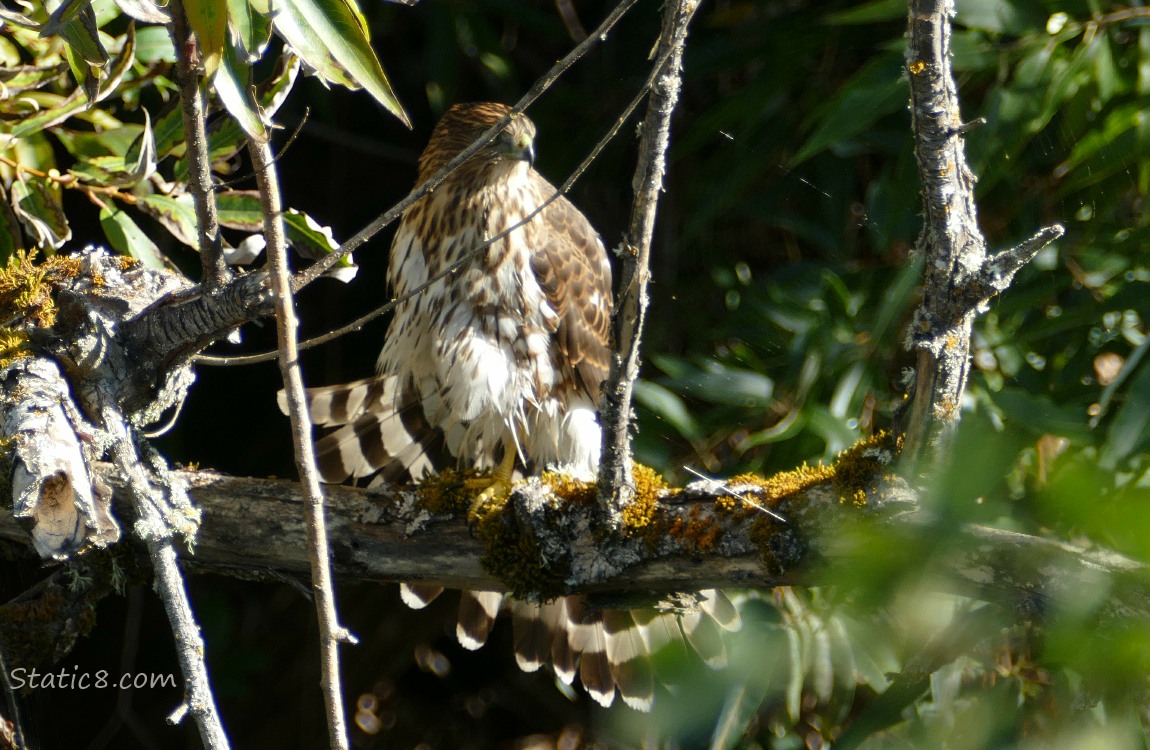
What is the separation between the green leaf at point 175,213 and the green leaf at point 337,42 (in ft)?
3.36

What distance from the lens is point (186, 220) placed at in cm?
253

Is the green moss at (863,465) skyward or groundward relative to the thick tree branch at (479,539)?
skyward

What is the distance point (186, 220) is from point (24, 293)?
41 centimetres

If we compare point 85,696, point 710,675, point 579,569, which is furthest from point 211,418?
point 710,675

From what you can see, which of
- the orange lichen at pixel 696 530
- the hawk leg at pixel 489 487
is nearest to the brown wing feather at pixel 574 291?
the hawk leg at pixel 489 487

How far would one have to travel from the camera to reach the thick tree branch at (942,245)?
165cm

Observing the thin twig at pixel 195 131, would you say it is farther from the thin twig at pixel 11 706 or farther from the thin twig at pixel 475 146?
the thin twig at pixel 11 706

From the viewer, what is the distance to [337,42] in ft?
5.30

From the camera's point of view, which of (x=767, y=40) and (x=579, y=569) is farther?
(x=767, y=40)

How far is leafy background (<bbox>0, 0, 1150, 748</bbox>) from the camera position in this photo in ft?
7.31

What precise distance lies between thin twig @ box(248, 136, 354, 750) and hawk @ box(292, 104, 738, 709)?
3.28 ft

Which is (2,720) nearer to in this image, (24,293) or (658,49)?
(24,293)

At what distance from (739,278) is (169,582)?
2.22 meters

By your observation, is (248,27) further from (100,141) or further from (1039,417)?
(1039,417)
